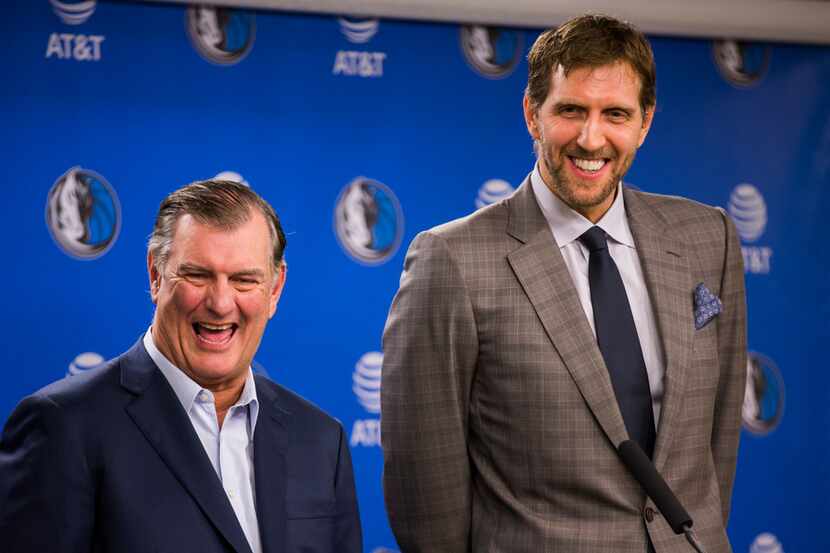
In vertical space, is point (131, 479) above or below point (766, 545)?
above

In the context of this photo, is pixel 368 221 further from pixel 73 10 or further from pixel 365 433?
pixel 73 10

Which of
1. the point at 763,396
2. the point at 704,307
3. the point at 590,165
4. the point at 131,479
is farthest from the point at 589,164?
the point at 763,396

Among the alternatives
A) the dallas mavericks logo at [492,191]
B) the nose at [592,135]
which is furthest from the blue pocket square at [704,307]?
the dallas mavericks logo at [492,191]

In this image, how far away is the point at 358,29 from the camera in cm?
362

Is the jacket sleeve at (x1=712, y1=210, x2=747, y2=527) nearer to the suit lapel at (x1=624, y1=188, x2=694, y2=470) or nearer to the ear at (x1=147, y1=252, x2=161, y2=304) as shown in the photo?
the suit lapel at (x1=624, y1=188, x2=694, y2=470)

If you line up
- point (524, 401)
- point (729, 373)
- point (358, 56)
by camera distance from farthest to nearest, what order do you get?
point (358, 56) < point (729, 373) < point (524, 401)

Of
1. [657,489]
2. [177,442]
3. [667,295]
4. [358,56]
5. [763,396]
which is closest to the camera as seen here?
[177,442]

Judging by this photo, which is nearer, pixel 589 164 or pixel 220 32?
pixel 589 164

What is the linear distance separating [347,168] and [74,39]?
91cm

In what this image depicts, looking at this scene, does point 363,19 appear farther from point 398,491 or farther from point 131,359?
point 131,359

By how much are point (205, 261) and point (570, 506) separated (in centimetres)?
80

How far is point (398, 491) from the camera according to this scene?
2.20 metres

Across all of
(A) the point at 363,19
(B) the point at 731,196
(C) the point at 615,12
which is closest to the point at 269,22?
(A) the point at 363,19

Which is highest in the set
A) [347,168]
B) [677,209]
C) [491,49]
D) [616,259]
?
[491,49]
